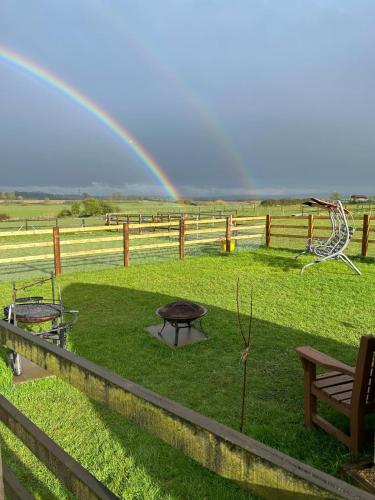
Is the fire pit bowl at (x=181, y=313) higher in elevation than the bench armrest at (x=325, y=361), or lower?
lower

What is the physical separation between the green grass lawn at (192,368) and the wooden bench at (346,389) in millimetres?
145

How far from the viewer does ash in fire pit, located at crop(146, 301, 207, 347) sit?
16.9 ft

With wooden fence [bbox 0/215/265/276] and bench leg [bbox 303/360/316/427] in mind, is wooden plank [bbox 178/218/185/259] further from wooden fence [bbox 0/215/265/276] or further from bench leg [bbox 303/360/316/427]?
bench leg [bbox 303/360/316/427]

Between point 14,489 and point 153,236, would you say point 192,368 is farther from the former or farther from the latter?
point 153,236

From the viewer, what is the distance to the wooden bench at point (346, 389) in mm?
2604

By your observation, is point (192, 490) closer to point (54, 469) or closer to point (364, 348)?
point (364, 348)

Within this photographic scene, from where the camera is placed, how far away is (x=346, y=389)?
304cm

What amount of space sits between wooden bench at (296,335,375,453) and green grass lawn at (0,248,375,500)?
145mm

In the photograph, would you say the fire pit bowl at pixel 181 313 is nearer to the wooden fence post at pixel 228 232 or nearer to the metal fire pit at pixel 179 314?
the metal fire pit at pixel 179 314

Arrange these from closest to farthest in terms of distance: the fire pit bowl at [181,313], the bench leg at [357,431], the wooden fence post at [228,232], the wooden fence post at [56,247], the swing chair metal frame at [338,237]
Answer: the bench leg at [357,431]
the fire pit bowl at [181,313]
the swing chair metal frame at [338,237]
the wooden fence post at [56,247]
the wooden fence post at [228,232]

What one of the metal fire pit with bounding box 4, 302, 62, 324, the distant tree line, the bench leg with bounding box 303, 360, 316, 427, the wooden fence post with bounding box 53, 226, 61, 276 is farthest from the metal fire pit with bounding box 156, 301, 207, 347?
the distant tree line

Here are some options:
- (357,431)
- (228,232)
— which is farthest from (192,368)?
(228,232)

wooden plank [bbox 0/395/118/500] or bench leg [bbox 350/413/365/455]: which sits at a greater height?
wooden plank [bbox 0/395/118/500]

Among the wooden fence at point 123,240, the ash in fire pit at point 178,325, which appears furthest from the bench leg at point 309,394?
the wooden fence at point 123,240
